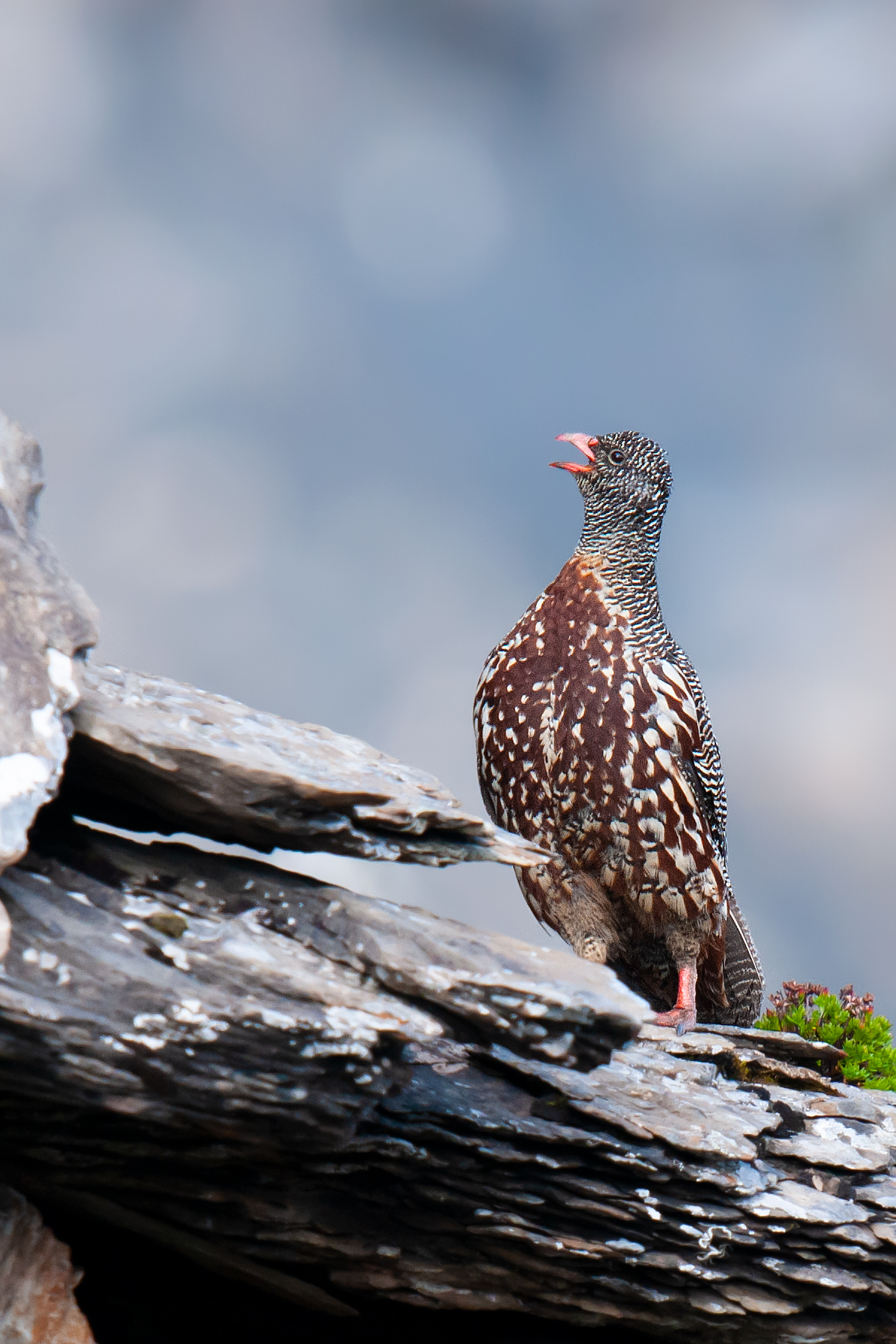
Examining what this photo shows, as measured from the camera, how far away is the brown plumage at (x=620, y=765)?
5.68m

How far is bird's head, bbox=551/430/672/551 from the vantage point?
21.0 ft

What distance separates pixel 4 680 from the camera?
9.15 feet

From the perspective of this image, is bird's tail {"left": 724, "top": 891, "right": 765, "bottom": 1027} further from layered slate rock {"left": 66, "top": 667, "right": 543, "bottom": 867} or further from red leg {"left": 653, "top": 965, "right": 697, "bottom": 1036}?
layered slate rock {"left": 66, "top": 667, "right": 543, "bottom": 867}

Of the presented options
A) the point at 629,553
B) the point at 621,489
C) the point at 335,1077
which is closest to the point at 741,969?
the point at 629,553

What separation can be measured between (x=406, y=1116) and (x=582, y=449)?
3869 millimetres

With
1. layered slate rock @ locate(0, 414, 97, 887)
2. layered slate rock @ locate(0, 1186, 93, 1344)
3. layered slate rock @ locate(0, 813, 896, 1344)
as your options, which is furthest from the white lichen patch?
layered slate rock @ locate(0, 1186, 93, 1344)

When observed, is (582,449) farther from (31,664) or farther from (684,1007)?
(31,664)

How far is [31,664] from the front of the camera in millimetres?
2838

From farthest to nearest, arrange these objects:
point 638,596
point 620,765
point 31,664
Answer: point 638,596, point 620,765, point 31,664

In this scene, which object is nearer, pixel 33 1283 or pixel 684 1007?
pixel 33 1283

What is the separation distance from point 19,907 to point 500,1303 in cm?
234

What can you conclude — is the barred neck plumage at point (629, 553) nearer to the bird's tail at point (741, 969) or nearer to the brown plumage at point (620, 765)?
the brown plumage at point (620, 765)

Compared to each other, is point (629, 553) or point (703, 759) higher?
point (629, 553)

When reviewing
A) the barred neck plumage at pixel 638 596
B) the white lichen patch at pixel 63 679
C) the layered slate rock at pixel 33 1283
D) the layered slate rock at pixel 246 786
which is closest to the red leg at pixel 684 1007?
A: the barred neck plumage at pixel 638 596
